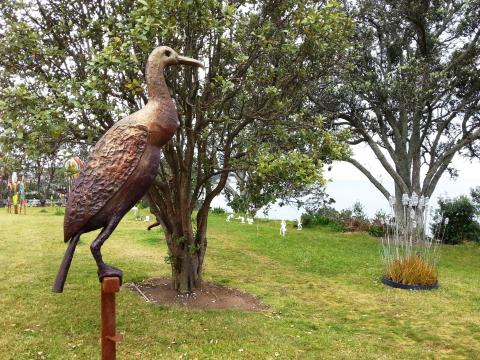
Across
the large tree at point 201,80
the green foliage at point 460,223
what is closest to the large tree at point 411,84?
the green foliage at point 460,223

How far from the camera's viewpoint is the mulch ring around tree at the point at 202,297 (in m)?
6.33

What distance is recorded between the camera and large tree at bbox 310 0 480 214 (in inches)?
435

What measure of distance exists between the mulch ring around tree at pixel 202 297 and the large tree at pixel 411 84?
19.2 feet

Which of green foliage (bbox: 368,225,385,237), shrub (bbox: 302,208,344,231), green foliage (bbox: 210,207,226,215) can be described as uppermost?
green foliage (bbox: 210,207,226,215)

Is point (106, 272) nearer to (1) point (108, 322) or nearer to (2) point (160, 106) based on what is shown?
(1) point (108, 322)

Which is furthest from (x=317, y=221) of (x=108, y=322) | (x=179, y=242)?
(x=108, y=322)

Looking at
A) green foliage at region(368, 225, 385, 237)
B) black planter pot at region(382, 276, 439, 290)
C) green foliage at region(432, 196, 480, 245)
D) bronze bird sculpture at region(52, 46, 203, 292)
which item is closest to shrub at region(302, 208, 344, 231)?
green foliage at region(368, 225, 385, 237)

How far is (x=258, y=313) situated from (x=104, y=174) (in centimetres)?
355

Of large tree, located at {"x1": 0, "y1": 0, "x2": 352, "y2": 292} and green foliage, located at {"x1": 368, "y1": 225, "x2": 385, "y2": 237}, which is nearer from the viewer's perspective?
large tree, located at {"x1": 0, "y1": 0, "x2": 352, "y2": 292}

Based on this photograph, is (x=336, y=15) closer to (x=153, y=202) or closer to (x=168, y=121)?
(x=168, y=121)

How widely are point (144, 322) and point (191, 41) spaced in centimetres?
351

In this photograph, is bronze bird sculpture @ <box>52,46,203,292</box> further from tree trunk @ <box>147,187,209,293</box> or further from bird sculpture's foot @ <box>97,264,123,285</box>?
tree trunk @ <box>147,187,209,293</box>

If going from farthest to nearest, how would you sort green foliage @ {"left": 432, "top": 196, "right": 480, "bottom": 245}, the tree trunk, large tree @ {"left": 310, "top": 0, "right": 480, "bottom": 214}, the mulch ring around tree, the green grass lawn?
green foliage @ {"left": 432, "top": 196, "right": 480, "bottom": 245}
large tree @ {"left": 310, "top": 0, "right": 480, "bottom": 214}
the tree trunk
the mulch ring around tree
the green grass lawn

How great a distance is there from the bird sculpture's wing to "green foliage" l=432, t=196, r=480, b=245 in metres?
13.0
